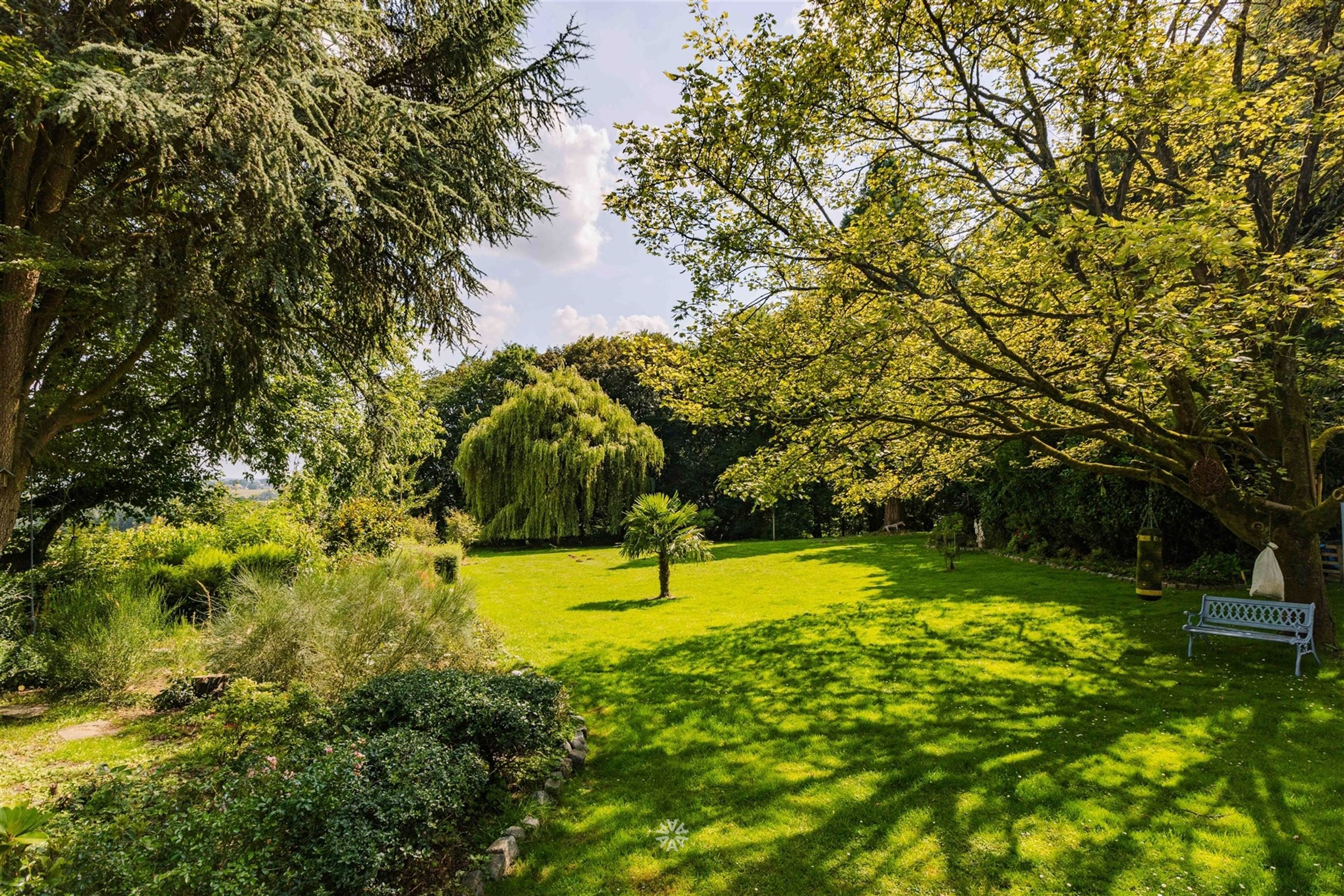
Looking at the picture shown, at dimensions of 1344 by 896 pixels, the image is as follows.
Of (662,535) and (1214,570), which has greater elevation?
(662,535)

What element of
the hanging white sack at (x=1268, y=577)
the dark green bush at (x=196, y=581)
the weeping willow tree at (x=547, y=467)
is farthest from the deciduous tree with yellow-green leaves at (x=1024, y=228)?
the weeping willow tree at (x=547, y=467)

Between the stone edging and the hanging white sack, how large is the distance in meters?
7.51

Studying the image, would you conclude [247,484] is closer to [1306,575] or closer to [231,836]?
[231,836]

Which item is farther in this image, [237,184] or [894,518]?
[894,518]

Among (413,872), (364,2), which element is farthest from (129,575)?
(364,2)

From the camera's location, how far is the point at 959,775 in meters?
4.21

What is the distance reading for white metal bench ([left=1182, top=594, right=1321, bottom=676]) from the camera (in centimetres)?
612

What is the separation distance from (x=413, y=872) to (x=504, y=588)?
1059cm

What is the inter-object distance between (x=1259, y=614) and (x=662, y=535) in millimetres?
8568

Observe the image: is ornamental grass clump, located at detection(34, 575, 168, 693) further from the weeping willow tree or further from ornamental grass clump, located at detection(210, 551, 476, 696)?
the weeping willow tree

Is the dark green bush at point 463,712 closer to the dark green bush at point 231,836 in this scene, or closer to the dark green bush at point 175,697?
the dark green bush at point 231,836

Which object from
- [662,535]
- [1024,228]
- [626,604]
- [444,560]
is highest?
[1024,228]

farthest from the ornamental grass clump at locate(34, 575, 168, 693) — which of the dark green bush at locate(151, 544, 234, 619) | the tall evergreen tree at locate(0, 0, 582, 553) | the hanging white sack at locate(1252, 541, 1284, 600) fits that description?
the hanging white sack at locate(1252, 541, 1284, 600)

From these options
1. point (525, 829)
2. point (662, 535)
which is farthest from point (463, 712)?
point (662, 535)
